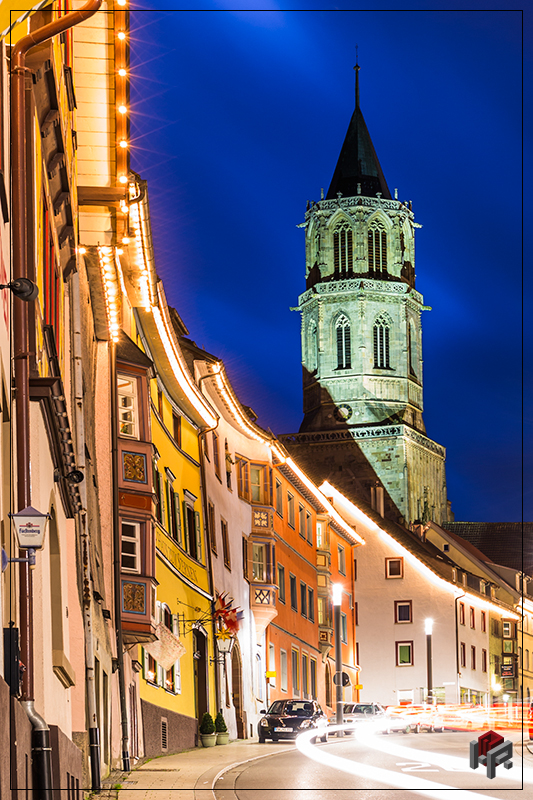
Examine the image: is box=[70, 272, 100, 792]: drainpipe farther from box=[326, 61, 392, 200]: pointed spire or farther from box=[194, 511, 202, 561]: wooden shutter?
box=[326, 61, 392, 200]: pointed spire

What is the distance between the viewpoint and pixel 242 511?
40969 millimetres

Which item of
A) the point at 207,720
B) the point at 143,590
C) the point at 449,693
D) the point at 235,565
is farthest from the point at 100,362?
the point at 449,693

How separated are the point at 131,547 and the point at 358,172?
95.4 meters

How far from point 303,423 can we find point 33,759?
9933 centimetres

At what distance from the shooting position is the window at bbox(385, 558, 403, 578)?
6681cm

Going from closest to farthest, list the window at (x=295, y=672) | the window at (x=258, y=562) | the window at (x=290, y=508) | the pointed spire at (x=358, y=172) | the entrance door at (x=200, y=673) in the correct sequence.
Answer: the entrance door at (x=200, y=673) < the window at (x=258, y=562) < the window at (x=295, y=672) < the window at (x=290, y=508) < the pointed spire at (x=358, y=172)

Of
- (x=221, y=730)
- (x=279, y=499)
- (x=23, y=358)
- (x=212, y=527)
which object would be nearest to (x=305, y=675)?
(x=279, y=499)

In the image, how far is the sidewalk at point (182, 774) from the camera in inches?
617

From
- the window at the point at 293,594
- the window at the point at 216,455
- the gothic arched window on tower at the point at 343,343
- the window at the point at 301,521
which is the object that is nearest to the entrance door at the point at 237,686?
the window at the point at 216,455

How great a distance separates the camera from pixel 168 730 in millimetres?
27938

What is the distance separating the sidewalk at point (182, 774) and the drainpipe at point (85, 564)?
22.2 inches

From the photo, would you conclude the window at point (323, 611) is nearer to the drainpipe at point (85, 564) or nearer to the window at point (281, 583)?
the window at point (281, 583)

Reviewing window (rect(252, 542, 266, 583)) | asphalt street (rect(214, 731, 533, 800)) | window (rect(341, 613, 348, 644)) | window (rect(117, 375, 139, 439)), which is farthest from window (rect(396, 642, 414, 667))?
window (rect(117, 375, 139, 439))

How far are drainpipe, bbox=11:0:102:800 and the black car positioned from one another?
915 inches
